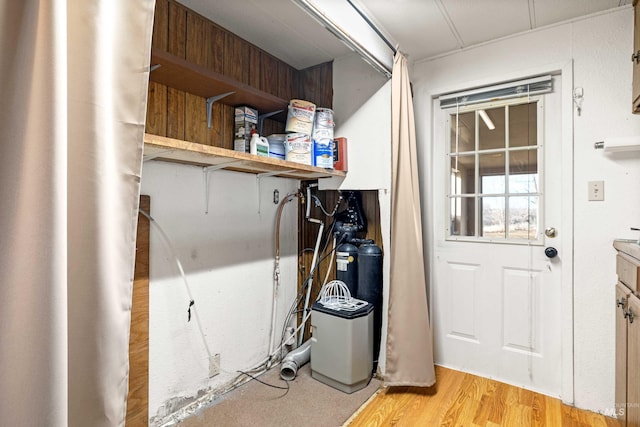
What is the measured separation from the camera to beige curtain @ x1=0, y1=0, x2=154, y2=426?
564 mm

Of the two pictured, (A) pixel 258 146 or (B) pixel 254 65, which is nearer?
(A) pixel 258 146

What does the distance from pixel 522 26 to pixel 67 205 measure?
2.44 metres

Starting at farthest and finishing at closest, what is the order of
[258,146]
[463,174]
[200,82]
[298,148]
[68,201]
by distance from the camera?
[463,174]
[298,148]
[258,146]
[200,82]
[68,201]

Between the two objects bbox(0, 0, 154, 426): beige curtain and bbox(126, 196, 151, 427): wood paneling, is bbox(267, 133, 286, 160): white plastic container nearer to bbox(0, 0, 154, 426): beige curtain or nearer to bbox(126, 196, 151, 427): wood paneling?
bbox(126, 196, 151, 427): wood paneling

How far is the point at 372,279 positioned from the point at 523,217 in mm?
1047

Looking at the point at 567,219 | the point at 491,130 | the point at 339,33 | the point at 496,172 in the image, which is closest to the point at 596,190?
the point at 567,219

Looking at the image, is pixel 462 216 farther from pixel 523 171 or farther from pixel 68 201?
pixel 68 201

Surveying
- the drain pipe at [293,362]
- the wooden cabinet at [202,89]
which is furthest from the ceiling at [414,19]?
the drain pipe at [293,362]

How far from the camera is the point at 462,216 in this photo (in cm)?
234

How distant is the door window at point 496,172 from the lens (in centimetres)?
210

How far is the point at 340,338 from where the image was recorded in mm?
2055

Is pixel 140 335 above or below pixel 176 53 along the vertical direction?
below

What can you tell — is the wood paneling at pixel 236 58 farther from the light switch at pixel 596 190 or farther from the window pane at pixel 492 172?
the light switch at pixel 596 190

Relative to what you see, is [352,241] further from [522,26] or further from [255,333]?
[522,26]
